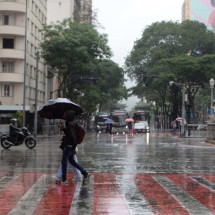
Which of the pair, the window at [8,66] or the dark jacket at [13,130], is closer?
the dark jacket at [13,130]

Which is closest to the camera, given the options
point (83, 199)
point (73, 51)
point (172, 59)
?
point (83, 199)

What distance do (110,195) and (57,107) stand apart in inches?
167

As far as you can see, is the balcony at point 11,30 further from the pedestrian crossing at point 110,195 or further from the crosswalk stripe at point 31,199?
the crosswalk stripe at point 31,199

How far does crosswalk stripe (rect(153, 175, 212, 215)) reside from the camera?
938 cm

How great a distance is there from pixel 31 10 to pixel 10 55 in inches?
329

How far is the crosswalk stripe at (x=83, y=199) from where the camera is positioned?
30.2ft

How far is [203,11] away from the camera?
154625 mm

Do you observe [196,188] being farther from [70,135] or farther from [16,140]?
[16,140]

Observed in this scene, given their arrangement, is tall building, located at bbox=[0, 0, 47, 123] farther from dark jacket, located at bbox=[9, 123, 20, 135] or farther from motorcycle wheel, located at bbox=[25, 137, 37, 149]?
dark jacket, located at bbox=[9, 123, 20, 135]

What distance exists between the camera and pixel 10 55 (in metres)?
60.0

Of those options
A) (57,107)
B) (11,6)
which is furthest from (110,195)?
(11,6)

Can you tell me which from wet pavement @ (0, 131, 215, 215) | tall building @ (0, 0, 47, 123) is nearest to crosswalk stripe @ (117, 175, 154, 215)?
wet pavement @ (0, 131, 215, 215)

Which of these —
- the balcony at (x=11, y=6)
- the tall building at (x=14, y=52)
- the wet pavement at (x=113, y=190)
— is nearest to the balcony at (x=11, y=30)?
the tall building at (x=14, y=52)

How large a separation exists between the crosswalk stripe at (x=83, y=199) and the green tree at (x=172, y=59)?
54.4 metres
